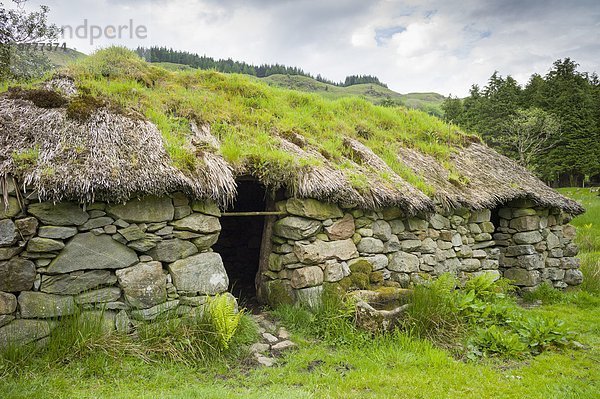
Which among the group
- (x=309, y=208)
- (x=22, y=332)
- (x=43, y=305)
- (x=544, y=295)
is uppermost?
(x=309, y=208)

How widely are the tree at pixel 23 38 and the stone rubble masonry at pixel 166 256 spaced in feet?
29.9

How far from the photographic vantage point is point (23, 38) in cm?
1314

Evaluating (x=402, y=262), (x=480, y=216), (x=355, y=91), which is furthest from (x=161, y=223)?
(x=355, y=91)

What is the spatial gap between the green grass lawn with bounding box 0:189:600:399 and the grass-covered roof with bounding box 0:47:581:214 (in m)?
1.81

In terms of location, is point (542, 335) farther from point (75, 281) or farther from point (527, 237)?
point (75, 281)

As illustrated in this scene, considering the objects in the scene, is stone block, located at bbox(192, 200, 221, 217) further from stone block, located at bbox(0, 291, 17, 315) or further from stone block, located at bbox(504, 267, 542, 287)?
stone block, located at bbox(504, 267, 542, 287)

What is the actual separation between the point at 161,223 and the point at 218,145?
1528 millimetres

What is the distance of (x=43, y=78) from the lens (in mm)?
5938

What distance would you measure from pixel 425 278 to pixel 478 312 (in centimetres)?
103

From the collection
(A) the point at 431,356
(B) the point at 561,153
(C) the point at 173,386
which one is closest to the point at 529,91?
(B) the point at 561,153

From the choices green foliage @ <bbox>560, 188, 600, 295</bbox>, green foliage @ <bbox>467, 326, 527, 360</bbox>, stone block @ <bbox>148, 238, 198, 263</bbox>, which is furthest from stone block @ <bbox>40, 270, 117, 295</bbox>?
green foliage @ <bbox>560, 188, 600, 295</bbox>

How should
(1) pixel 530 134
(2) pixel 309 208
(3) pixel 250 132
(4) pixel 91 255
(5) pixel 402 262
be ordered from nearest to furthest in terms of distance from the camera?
(4) pixel 91 255 → (2) pixel 309 208 → (3) pixel 250 132 → (5) pixel 402 262 → (1) pixel 530 134

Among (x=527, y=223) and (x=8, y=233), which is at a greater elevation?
(x=8, y=233)

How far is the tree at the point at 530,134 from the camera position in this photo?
29.7 metres
